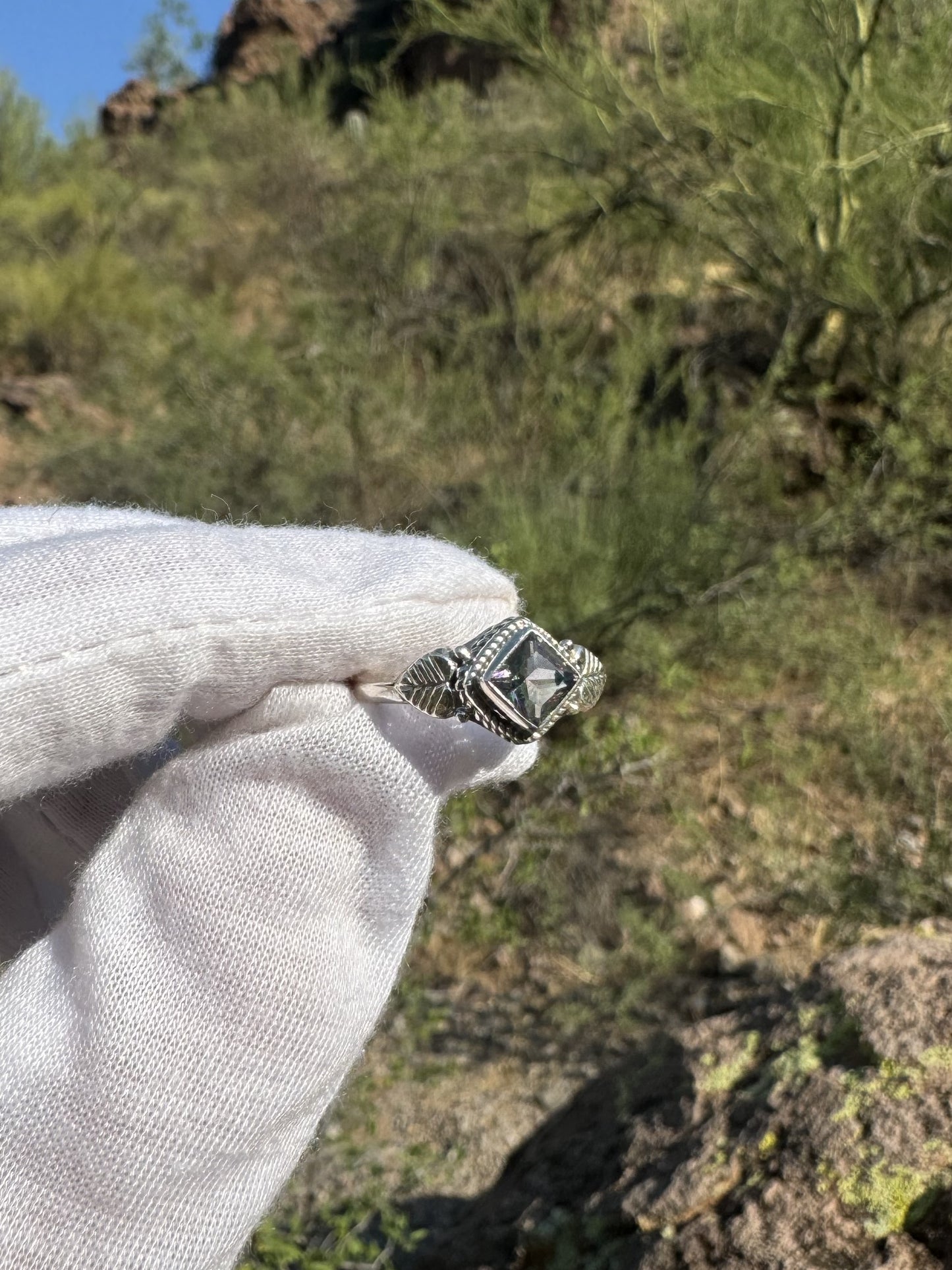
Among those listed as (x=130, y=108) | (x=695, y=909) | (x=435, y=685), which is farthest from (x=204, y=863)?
(x=130, y=108)

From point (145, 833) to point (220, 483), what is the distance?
11.2 ft

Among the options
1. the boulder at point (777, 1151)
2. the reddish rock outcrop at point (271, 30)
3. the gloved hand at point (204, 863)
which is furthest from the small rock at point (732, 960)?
the reddish rock outcrop at point (271, 30)

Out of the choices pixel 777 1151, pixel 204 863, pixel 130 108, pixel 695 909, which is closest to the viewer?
pixel 204 863

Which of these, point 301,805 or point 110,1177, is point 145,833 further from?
point 110,1177

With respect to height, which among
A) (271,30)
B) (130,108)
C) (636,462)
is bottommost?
(636,462)

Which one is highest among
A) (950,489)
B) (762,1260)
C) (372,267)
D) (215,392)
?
(372,267)

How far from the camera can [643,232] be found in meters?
5.13

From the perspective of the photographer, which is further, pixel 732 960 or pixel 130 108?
pixel 130 108

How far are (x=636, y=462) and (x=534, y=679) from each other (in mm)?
2800

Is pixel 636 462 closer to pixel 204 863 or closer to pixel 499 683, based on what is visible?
pixel 499 683

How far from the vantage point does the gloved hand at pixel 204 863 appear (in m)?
0.72

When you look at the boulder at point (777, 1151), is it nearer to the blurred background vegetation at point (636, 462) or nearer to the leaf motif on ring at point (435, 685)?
the blurred background vegetation at point (636, 462)

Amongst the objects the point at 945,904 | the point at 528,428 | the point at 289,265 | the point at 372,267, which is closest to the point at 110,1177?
the point at 945,904

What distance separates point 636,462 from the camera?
3508 millimetres
